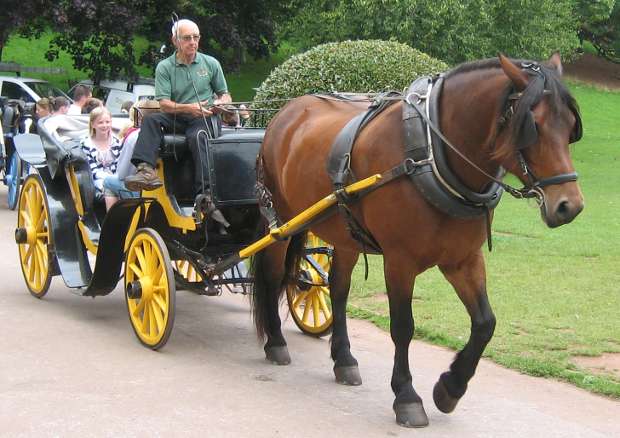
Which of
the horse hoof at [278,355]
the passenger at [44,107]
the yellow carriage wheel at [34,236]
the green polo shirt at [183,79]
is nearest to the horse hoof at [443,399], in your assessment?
the horse hoof at [278,355]

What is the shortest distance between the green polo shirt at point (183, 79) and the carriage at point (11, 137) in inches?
318

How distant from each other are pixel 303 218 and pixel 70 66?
30.4m

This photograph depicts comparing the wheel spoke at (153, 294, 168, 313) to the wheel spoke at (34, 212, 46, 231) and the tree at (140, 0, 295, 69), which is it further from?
the tree at (140, 0, 295, 69)

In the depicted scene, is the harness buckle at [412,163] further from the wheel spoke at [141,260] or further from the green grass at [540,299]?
the wheel spoke at [141,260]

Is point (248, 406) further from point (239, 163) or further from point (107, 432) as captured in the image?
point (239, 163)

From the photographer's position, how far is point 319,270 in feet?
24.7

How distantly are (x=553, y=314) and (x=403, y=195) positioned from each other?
327 cm

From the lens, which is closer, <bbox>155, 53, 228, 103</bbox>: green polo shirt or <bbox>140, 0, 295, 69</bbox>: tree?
<bbox>155, 53, 228, 103</bbox>: green polo shirt

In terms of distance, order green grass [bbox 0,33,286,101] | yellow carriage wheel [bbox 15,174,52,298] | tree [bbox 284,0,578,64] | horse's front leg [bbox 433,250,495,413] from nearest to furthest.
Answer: horse's front leg [bbox 433,250,495,413], yellow carriage wheel [bbox 15,174,52,298], tree [bbox 284,0,578,64], green grass [bbox 0,33,286,101]

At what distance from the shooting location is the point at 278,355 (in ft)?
22.3

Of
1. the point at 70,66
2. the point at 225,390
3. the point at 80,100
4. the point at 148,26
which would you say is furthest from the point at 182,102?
the point at 70,66

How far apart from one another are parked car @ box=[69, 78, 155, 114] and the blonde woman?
49.0ft

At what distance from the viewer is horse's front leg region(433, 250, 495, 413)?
547 cm

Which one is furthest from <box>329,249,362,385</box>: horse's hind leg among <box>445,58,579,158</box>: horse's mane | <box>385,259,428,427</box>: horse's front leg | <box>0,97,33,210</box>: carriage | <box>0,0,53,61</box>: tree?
<box>0,0,53,61</box>: tree
